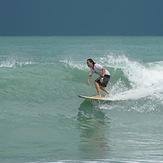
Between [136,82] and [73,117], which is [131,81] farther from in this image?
[73,117]

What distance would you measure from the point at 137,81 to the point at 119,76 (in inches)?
35.1

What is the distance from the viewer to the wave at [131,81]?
52.4 ft

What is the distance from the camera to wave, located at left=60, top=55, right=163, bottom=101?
16.0m

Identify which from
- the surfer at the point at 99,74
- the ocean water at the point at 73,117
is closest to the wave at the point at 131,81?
the ocean water at the point at 73,117

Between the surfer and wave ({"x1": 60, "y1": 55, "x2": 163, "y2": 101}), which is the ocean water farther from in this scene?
the surfer

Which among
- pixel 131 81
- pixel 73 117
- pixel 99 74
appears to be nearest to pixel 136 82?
pixel 131 81

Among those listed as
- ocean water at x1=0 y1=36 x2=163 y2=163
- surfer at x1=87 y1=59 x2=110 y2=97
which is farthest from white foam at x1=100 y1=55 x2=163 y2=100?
surfer at x1=87 y1=59 x2=110 y2=97

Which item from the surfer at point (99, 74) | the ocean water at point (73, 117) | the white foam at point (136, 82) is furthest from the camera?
the white foam at point (136, 82)

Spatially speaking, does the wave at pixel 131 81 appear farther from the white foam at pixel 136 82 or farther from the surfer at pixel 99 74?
the surfer at pixel 99 74

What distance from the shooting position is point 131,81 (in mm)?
19250

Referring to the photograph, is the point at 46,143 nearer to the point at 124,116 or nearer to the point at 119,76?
the point at 124,116

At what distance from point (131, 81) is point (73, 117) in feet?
20.3

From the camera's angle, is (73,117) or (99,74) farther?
(99,74)

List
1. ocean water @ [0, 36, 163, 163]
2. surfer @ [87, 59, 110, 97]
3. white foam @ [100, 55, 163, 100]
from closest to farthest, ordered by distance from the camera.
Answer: ocean water @ [0, 36, 163, 163] → surfer @ [87, 59, 110, 97] → white foam @ [100, 55, 163, 100]
